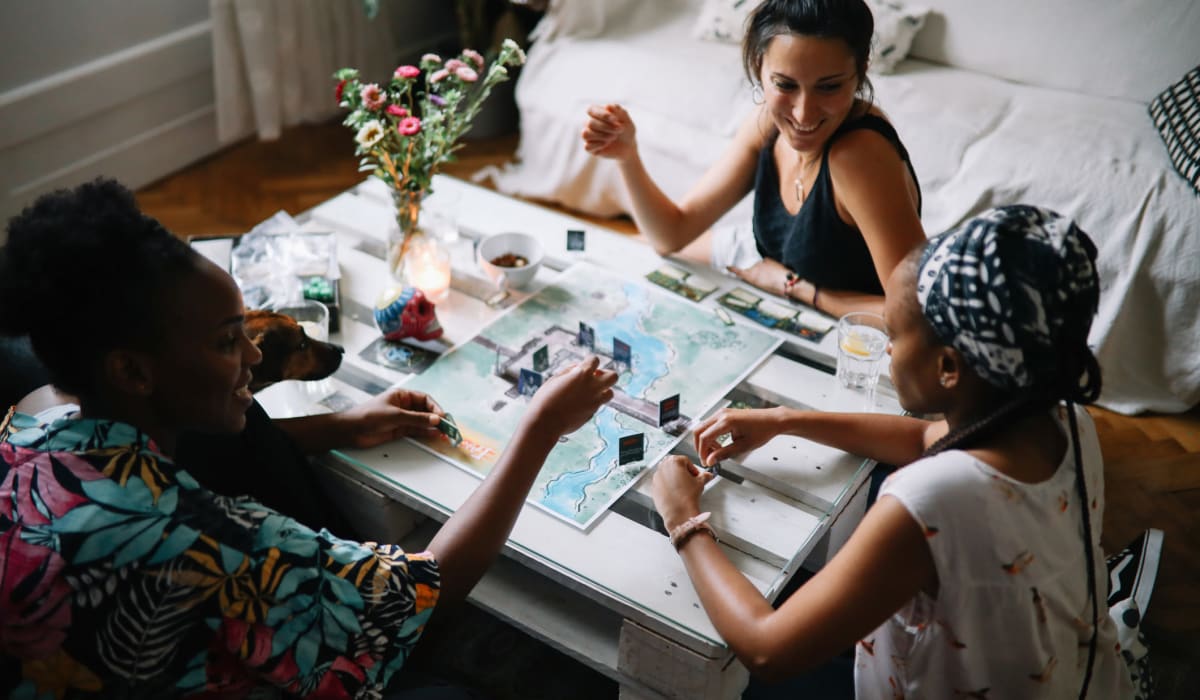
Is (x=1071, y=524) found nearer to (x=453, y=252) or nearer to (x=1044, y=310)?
(x=1044, y=310)

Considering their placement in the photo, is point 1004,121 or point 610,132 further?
point 1004,121

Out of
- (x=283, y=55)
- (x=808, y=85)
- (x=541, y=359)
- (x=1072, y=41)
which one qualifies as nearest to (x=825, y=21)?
(x=808, y=85)

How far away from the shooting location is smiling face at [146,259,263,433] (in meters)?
0.95

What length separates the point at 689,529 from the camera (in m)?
1.19

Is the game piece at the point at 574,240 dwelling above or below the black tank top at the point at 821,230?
below

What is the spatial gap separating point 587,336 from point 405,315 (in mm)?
302

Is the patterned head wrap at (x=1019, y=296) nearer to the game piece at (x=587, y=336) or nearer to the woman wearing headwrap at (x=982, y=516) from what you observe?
the woman wearing headwrap at (x=982, y=516)

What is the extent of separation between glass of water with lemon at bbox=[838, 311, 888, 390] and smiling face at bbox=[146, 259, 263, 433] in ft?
3.03

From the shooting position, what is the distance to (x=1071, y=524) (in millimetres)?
1034

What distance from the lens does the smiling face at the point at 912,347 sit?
3.33ft

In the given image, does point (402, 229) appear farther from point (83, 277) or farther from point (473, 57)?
point (83, 277)

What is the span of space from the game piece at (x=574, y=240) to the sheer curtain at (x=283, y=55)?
6.18ft

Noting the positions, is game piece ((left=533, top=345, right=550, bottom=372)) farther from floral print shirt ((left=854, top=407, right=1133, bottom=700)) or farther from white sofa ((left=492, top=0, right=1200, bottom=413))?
white sofa ((left=492, top=0, right=1200, bottom=413))

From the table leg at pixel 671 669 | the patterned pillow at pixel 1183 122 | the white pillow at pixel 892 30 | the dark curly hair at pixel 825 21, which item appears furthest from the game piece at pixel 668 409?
the white pillow at pixel 892 30
